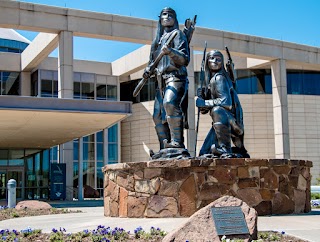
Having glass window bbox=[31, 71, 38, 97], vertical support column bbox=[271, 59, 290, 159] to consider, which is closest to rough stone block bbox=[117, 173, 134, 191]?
vertical support column bbox=[271, 59, 290, 159]

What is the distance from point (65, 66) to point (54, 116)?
760cm

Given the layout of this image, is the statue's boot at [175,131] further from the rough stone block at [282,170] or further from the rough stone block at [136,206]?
the rough stone block at [282,170]

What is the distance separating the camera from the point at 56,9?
25.1 m

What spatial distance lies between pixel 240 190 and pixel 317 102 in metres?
30.1

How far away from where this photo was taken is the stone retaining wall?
28.1 ft

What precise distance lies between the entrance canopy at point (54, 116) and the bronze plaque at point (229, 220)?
11114mm

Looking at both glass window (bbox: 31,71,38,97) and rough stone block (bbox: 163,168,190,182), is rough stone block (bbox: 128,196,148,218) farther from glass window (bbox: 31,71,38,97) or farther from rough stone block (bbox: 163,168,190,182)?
glass window (bbox: 31,71,38,97)

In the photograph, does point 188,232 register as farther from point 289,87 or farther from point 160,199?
point 289,87

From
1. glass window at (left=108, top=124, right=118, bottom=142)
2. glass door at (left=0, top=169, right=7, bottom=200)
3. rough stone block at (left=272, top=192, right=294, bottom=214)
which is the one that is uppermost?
glass window at (left=108, top=124, right=118, bottom=142)

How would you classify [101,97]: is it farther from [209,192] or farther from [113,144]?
[209,192]

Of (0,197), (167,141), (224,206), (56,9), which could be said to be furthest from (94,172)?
(224,206)

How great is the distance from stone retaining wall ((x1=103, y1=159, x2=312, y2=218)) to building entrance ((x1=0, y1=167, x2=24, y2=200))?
21.6m

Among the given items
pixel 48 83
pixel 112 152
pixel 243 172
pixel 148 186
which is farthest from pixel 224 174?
pixel 112 152

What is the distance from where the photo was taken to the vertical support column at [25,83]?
109ft
